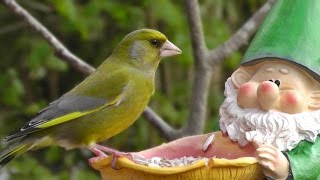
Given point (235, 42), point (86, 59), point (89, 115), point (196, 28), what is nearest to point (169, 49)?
point (89, 115)

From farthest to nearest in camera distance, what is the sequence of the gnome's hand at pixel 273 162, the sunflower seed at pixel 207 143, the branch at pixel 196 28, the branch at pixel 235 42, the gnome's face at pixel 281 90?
1. the branch at pixel 235 42
2. the branch at pixel 196 28
3. the sunflower seed at pixel 207 143
4. the gnome's face at pixel 281 90
5. the gnome's hand at pixel 273 162

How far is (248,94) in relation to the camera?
3.62 meters

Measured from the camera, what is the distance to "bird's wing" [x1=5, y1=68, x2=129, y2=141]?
4.06 meters

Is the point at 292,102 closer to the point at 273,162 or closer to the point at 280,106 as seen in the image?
the point at 280,106

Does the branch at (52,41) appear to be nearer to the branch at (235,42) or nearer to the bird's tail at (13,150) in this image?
the branch at (235,42)

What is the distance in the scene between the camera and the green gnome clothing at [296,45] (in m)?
3.49

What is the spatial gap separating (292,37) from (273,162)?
19.1 inches

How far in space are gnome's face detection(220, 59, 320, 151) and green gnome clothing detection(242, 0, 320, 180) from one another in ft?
0.10

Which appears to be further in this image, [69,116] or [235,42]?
[235,42]

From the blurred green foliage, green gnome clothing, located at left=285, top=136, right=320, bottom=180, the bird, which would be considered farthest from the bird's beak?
the blurred green foliage

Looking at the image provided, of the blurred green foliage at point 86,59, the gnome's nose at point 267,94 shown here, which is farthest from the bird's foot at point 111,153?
the blurred green foliage at point 86,59

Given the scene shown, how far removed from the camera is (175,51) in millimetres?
4238

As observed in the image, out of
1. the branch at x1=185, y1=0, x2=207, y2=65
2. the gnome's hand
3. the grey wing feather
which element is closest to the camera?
the gnome's hand

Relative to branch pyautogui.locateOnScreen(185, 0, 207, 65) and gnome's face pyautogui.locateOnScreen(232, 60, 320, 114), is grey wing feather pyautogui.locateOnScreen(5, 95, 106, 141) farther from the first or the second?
branch pyautogui.locateOnScreen(185, 0, 207, 65)
